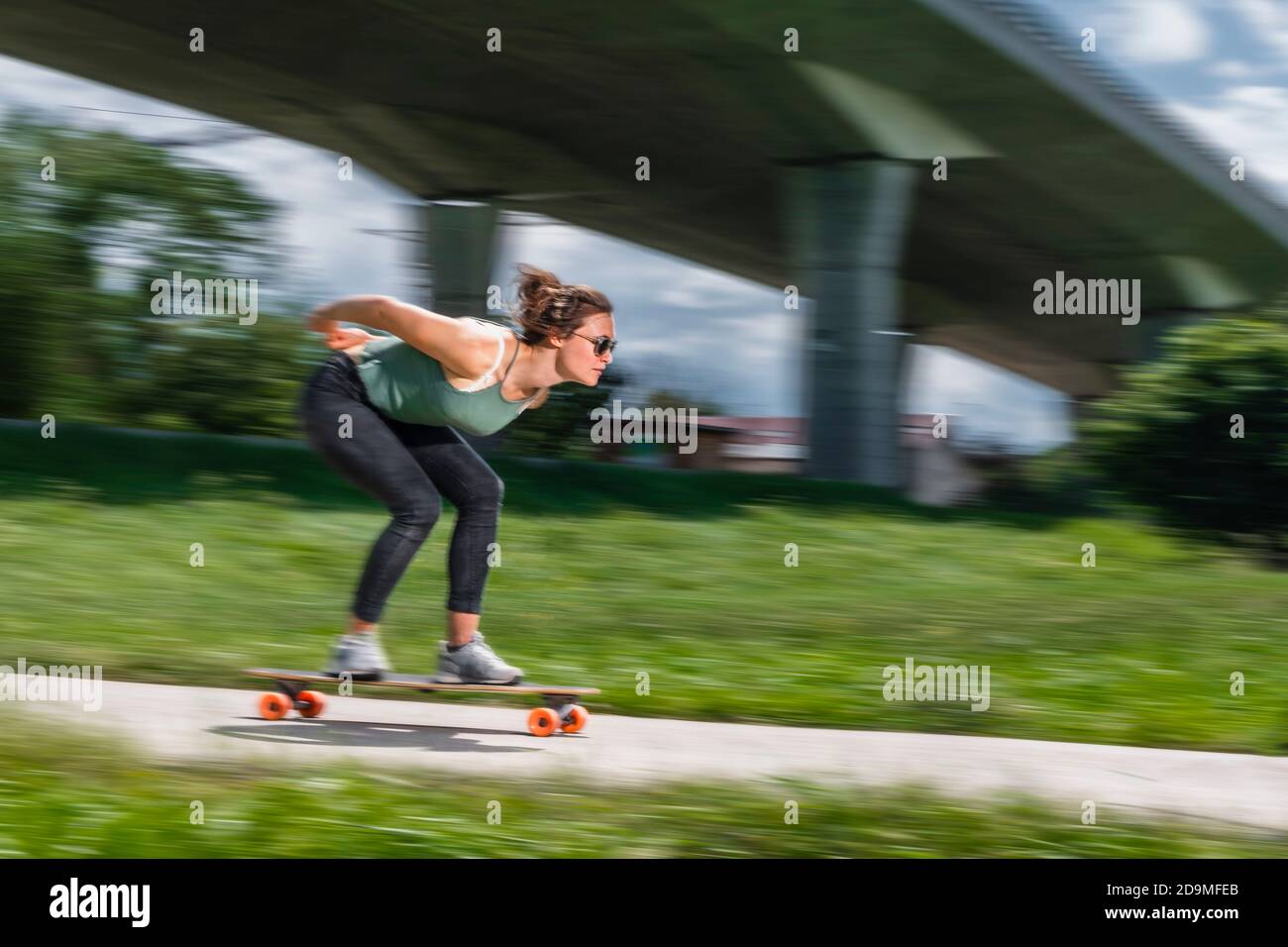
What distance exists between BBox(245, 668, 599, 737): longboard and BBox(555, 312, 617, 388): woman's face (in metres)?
1.17

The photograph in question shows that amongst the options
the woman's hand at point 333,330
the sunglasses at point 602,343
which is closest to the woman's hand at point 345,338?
the woman's hand at point 333,330

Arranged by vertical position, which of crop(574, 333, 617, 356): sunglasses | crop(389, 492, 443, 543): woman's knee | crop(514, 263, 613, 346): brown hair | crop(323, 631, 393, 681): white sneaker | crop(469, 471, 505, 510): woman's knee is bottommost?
crop(323, 631, 393, 681): white sneaker

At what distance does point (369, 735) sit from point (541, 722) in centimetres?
63

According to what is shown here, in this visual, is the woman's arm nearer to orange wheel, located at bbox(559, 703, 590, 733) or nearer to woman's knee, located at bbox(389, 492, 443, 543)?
woman's knee, located at bbox(389, 492, 443, 543)

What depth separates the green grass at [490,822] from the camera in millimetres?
3711

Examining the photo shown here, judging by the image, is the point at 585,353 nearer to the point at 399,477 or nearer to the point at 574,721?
the point at 399,477

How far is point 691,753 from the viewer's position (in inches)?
194

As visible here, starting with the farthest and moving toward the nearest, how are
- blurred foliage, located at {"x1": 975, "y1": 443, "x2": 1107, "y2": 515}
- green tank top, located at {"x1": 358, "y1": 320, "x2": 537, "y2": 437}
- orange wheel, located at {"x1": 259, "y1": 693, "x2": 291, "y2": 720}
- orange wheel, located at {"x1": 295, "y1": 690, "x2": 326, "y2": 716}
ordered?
blurred foliage, located at {"x1": 975, "y1": 443, "x2": 1107, "y2": 515} < orange wheel, located at {"x1": 295, "y1": 690, "x2": 326, "y2": 716} < orange wheel, located at {"x1": 259, "y1": 693, "x2": 291, "y2": 720} < green tank top, located at {"x1": 358, "y1": 320, "x2": 537, "y2": 437}

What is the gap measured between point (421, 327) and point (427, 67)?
43.3 feet

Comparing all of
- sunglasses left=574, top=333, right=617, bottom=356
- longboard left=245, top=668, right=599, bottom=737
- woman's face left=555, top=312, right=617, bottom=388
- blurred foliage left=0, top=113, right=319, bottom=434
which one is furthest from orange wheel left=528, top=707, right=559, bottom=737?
blurred foliage left=0, top=113, right=319, bottom=434

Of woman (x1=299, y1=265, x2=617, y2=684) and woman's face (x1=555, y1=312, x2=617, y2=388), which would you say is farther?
woman's face (x1=555, y1=312, x2=617, y2=388)

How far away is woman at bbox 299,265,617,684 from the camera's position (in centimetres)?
510

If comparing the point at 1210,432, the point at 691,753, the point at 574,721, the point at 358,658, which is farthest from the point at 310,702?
the point at 1210,432

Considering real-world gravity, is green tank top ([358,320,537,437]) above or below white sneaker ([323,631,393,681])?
above
